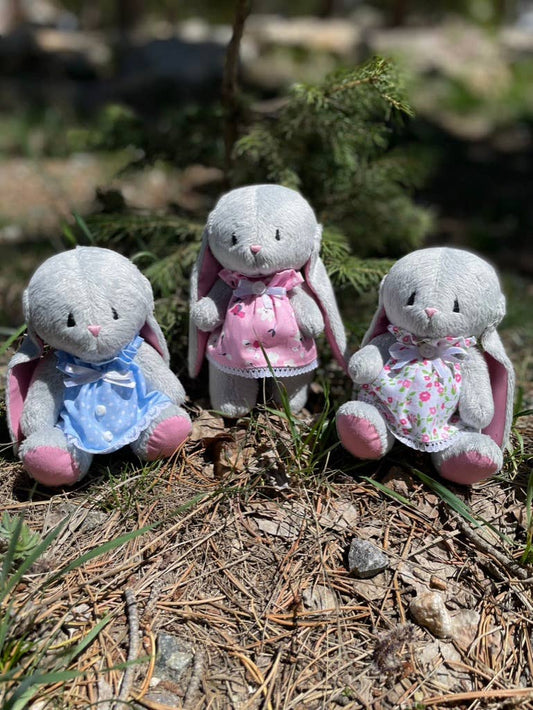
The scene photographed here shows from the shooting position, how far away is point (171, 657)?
5.53ft

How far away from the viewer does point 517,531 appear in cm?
203

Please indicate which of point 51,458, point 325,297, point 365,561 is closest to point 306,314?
point 325,297

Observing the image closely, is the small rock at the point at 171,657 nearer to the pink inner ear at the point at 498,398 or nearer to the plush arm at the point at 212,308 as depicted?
the plush arm at the point at 212,308

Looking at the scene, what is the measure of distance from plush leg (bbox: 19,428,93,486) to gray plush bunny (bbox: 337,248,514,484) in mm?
829

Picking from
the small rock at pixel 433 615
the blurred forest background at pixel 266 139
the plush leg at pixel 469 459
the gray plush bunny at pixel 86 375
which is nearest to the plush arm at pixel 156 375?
the gray plush bunny at pixel 86 375

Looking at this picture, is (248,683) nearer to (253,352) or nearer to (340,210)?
(253,352)

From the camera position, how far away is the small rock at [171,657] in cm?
166

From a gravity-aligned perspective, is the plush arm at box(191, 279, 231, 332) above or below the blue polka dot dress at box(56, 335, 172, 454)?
above

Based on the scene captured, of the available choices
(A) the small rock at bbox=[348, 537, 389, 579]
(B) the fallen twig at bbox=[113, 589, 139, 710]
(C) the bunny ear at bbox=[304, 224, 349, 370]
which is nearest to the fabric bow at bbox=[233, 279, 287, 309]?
(C) the bunny ear at bbox=[304, 224, 349, 370]

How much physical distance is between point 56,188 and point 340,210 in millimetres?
3262

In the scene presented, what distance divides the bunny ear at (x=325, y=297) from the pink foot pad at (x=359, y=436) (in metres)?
0.34

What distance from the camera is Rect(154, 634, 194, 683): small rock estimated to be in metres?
1.66

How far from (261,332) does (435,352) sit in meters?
0.57

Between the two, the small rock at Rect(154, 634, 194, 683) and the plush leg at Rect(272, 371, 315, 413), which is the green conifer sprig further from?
the small rock at Rect(154, 634, 194, 683)
